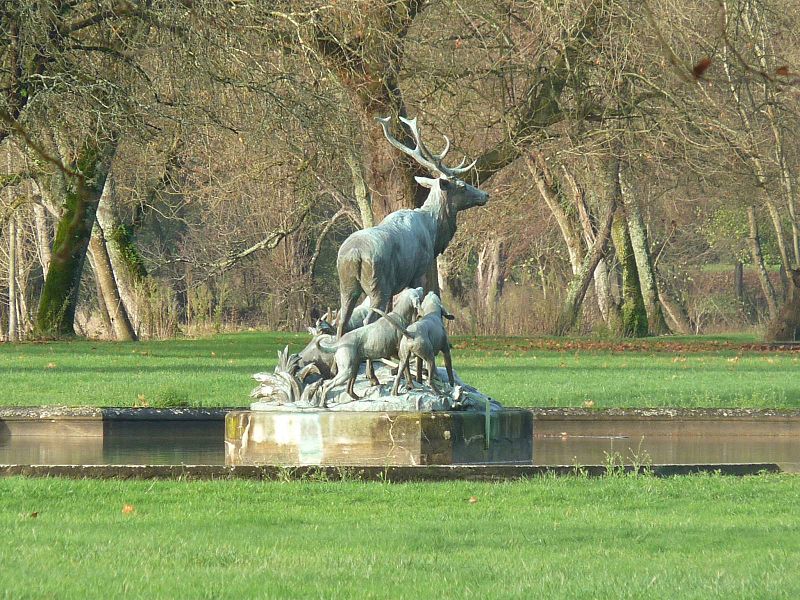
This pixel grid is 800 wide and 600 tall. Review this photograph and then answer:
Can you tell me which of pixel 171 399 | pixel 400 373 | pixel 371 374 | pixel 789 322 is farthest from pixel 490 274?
pixel 400 373

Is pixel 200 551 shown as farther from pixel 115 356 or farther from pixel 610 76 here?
pixel 610 76

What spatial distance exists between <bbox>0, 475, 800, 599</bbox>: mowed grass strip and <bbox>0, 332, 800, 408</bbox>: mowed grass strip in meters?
7.37

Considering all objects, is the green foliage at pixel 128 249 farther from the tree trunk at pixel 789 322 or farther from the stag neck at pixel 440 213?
the stag neck at pixel 440 213

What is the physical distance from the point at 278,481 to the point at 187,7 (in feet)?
47.5

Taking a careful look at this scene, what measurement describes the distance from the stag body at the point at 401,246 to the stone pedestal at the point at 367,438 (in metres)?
0.78

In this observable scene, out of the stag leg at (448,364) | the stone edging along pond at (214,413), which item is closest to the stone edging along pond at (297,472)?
the stag leg at (448,364)

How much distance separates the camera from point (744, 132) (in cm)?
3061

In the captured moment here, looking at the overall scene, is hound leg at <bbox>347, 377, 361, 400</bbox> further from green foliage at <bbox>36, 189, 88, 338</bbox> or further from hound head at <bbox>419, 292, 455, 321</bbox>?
green foliage at <bbox>36, 189, 88, 338</bbox>

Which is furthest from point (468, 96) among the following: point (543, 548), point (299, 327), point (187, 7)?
point (299, 327)

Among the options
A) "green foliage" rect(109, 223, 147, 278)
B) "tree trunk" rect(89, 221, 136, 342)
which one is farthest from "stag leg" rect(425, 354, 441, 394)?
"green foliage" rect(109, 223, 147, 278)

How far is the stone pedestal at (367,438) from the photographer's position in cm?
1112

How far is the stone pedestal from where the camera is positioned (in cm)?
1112

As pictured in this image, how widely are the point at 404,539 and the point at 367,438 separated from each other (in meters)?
3.63

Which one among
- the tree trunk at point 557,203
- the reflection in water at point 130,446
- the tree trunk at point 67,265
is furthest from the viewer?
the tree trunk at point 557,203
